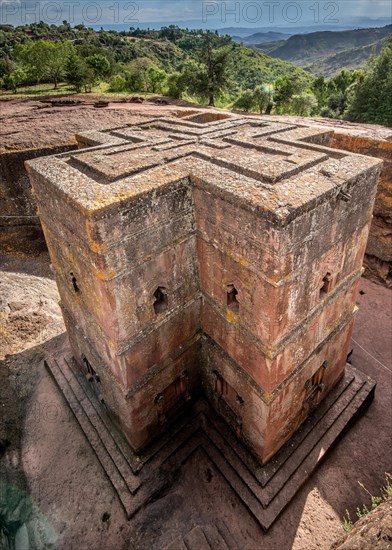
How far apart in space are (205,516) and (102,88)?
3514 centimetres

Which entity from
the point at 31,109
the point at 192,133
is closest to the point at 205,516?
the point at 192,133

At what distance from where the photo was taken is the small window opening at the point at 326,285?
22.0 ft

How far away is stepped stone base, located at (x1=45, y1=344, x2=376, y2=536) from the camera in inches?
295

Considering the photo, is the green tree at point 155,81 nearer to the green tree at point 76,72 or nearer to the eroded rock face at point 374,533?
the green tree at point 76,72

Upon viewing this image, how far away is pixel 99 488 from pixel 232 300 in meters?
5.37

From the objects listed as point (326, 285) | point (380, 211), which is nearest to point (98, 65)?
point (380, 211)

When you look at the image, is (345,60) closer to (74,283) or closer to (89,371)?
(89,371)

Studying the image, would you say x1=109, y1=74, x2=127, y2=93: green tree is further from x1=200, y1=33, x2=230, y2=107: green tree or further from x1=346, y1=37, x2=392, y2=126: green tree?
x1=346, y1=37, x2=392, y2=126: green tree

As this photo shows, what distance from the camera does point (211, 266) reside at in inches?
267

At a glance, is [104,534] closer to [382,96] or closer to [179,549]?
[179,549]

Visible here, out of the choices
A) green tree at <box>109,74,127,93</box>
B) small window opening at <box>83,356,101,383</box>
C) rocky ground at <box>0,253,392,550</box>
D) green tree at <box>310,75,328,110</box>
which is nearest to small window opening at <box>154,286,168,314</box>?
small window opening at <box>83,356,101,383</box>

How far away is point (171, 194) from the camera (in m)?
5.94

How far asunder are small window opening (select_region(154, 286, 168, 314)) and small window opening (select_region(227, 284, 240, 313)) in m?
1.25

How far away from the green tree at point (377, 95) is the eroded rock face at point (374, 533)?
24.1 meters
